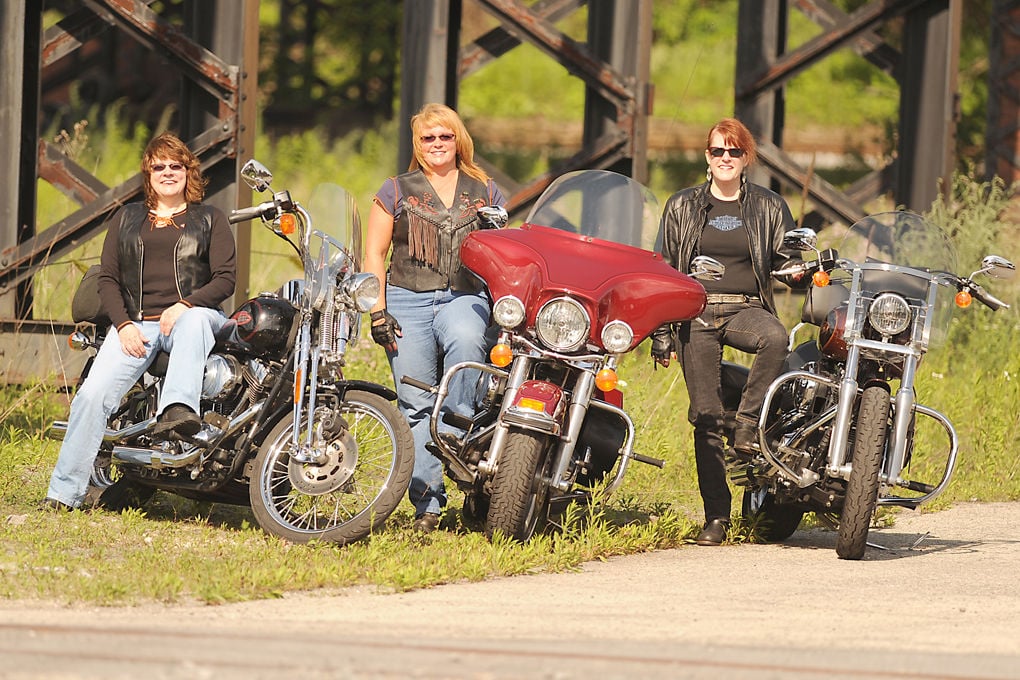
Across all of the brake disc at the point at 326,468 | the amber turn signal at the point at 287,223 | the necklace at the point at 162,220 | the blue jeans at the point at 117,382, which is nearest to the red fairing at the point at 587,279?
the amber turn signal at the point at 287,223

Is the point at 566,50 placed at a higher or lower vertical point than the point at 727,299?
higher

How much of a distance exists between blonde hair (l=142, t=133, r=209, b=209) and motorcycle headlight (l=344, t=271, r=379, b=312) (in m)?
1.11

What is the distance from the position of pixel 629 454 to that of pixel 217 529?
1.83m

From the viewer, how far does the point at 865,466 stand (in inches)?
264

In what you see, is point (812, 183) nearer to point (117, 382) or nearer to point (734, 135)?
point (734, 135)

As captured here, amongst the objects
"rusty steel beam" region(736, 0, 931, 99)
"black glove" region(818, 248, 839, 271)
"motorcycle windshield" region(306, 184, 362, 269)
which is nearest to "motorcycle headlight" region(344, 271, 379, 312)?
"motorcycle windshield" region(306, 184, 362, 269)

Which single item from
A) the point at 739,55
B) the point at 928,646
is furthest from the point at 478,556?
the point at 739,55

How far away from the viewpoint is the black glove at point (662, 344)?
6953 mm

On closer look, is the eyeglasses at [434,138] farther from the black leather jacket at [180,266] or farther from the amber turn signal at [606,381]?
the amber turn signal at [606,381]

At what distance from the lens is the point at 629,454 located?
6703mm

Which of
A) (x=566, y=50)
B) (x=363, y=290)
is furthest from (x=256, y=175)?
(x=566, y=50)

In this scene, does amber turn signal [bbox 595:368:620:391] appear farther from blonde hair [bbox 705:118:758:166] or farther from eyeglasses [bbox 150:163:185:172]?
eyeglasses [bbox 150:163:185:172]

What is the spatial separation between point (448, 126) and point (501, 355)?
1.21 metres

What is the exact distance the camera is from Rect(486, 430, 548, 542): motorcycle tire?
6.46m
